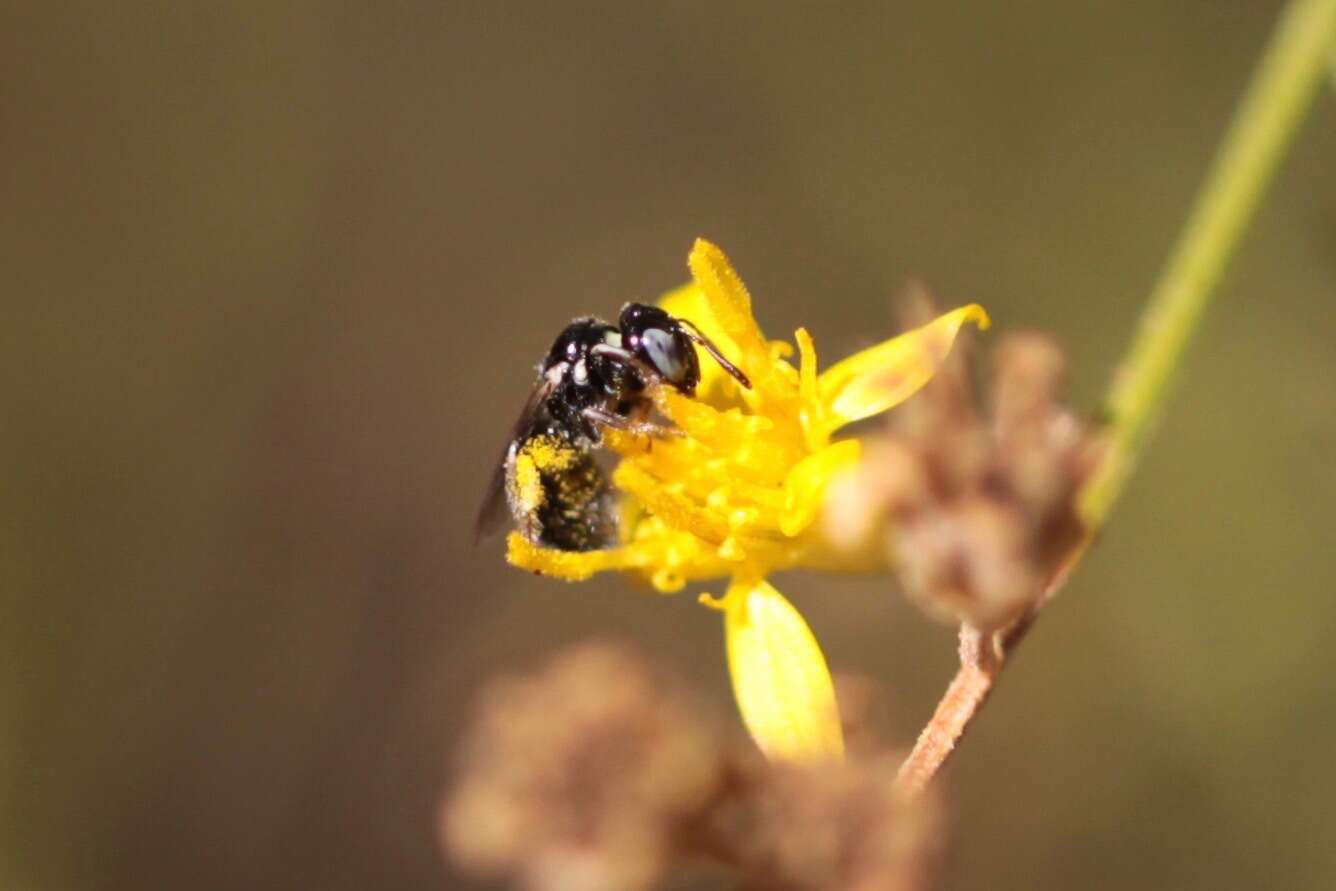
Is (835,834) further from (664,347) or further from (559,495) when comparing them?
(559,495)

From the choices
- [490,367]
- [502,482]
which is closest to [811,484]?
[502,482]

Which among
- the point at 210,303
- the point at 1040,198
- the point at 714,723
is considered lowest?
the point at 714,723

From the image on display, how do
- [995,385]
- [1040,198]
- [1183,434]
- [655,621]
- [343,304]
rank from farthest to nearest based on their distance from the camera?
[343,304], [655,621], [1040,198], [1183,434], [995,385]

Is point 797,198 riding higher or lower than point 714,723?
higher

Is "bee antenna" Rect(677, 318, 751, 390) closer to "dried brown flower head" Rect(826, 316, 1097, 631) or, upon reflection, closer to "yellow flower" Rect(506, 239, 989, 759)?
"yellow flower" Rect(506, 239, 989, 759)

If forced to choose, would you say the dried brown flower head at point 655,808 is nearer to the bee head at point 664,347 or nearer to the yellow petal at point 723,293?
the yellow petal at point 723,293

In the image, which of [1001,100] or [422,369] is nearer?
[1001,100]

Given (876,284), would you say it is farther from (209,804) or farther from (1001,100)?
(209,804)

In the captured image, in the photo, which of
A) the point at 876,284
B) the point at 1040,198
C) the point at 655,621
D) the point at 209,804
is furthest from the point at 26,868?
the point at 1040,198

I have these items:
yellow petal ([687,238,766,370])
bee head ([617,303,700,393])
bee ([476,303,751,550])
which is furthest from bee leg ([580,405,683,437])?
yellow petal ([687,238,766,370])
